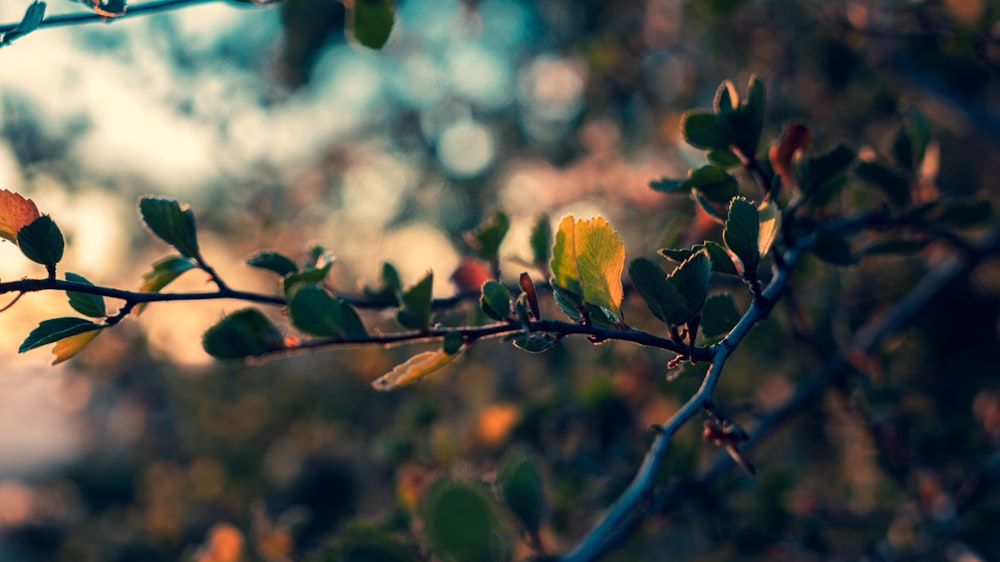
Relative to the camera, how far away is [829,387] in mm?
1716

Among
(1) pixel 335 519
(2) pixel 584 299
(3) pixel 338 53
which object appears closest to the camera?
(2) pixel 584 299

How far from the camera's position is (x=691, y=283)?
706 millimetres

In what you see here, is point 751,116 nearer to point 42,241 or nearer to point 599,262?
point 599,262

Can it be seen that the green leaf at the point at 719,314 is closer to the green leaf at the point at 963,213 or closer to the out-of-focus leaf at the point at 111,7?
the green leaf at the point at 963,213

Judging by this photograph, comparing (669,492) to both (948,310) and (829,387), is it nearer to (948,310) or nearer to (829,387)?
(829,387)

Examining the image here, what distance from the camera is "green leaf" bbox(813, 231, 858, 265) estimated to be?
980 millimetres

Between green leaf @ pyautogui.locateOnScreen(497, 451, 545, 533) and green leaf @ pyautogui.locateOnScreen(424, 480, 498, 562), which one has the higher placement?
green leaf @ pyautogui.locateOnScreen(424, 480, 498, 562)

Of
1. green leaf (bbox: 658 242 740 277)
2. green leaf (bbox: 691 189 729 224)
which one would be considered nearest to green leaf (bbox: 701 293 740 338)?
green leaf (bbox: 658 242 740 277)

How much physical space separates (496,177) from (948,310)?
3.97 m

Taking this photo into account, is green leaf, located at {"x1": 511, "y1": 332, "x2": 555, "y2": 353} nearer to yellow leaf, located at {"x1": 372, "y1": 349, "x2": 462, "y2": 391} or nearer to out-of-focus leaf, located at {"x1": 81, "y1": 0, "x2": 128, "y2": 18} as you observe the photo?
yellow leaf, located at {"x1": 372, "y1": 349, "x2": 462, "y2": 391}

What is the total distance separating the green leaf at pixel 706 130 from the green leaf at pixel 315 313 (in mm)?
547

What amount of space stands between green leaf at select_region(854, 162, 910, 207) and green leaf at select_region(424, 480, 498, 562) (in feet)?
2.88

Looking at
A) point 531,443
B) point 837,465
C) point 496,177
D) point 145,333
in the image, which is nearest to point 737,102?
point 531,443

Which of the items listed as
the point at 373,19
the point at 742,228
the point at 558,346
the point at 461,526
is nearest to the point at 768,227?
the point at 742,228
